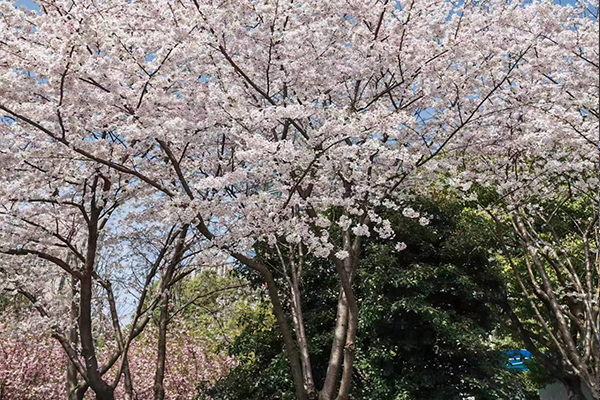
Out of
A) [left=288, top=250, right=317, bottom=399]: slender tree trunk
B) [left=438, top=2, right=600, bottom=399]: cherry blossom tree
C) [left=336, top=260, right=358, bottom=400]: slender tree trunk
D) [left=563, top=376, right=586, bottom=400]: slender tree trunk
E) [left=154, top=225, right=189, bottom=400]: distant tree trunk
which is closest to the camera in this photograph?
[left=336, top=260, right=358, bottom=400]: slender tree trunk

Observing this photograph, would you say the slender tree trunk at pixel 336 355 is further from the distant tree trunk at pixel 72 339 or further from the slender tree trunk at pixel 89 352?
the distant tree trunk at pixel 72 339

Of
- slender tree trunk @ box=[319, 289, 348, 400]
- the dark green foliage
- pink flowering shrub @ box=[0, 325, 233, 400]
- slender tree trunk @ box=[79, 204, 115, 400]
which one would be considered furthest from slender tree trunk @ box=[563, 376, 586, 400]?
slender tree trunk @ box=[79, 204, 115, 400]

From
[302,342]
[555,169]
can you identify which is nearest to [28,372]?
[302,342]

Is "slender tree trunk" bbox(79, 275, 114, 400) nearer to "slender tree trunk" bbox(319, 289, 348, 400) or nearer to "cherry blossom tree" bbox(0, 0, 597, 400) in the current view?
"cherry blossom tree" bbox(0, 0, 597, 400)

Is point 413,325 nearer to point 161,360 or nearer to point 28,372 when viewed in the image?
point 161,360

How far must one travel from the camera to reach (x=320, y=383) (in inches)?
375

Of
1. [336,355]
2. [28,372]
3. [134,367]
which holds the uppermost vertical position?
[134,367]

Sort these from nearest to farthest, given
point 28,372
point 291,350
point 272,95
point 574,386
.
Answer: point 291,350, point 272,95, point 574,386, point 28,372

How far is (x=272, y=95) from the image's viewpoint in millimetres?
7391

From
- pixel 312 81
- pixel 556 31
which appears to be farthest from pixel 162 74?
pixel 556 31

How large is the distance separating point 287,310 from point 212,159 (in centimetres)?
360

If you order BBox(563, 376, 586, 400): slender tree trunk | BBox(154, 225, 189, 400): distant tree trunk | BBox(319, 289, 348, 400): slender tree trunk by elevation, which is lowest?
BBox(319, 289, 348, 400): slender tree trunk

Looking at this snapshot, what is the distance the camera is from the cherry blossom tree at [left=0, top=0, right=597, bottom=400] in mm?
5781

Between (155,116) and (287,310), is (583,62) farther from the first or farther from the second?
(287,310)
